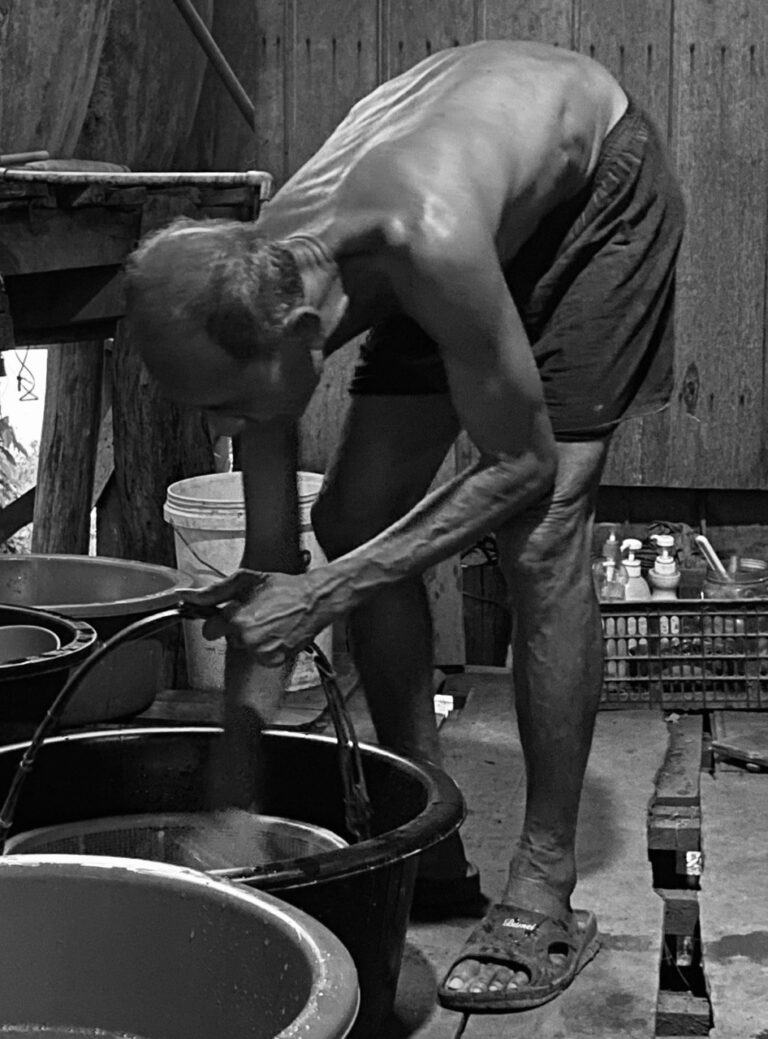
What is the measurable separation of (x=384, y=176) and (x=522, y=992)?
143 cm

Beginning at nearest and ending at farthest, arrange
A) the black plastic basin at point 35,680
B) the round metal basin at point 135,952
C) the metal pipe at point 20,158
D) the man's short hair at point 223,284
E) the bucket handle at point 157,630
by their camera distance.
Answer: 1. the round metal basin at point 135,952
2. the man's short hair at point 223,284
3. the bucket handle at point 157,630
4. the black plastic basin at point 35,680
5. the metal pipe at point 20,158

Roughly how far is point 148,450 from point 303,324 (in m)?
3.10

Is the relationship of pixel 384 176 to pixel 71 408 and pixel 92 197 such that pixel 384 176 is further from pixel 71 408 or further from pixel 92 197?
pixel 71 408

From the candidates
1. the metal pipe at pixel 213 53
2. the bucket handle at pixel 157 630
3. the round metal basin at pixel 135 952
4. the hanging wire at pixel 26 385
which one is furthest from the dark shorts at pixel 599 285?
the hanging wire at pixel 26 385

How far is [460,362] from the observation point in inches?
108

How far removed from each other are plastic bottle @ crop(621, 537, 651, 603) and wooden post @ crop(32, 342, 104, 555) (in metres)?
1.91

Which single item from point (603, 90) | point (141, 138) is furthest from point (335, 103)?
point (603, 90)

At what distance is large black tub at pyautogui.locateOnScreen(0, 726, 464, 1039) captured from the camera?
2.79 metres

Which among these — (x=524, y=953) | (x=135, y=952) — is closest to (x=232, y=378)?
(x=135, y=952)

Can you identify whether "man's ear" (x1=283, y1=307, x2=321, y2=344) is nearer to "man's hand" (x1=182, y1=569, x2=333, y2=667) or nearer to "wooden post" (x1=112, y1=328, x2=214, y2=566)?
"man's hand" (x1=182, y1=569, x2=333, y2=667)

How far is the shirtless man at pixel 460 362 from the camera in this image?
8.59 ft

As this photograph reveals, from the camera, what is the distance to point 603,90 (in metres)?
3.24

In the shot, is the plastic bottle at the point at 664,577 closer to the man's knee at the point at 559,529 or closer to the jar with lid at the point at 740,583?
the jar with lid at the point at 740,583

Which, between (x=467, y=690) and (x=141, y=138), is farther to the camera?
(x=141, y=138)
